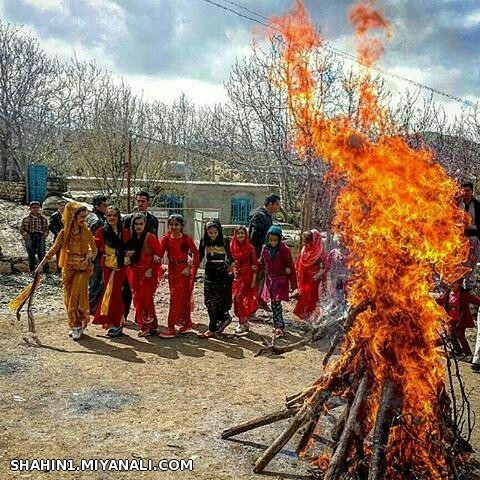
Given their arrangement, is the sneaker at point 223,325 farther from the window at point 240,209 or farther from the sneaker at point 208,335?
the window at point 240,209

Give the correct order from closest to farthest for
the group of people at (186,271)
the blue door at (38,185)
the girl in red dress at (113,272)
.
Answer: the group of people at (186,271) < the girl in red dress at (113,272) < the blue door at (38,185)

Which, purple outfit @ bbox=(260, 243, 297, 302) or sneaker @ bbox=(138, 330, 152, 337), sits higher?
purple outfit @ bbox=(260, 243, 297, 302)

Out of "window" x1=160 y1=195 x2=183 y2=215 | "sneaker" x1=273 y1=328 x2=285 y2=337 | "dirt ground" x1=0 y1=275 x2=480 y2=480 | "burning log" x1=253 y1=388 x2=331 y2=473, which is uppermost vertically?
"window" x1=160 y1=195 x2=183 y2=215

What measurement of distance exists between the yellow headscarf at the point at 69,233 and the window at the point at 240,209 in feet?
54.4

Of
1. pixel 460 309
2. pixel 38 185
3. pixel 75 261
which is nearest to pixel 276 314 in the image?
pixel 460 309

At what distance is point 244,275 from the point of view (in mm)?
8094

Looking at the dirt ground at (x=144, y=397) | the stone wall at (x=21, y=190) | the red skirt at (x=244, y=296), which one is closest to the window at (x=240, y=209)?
the stone wall at (x=21, y=190)

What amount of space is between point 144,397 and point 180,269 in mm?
2843

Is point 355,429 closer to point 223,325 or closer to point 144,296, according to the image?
point 223,325

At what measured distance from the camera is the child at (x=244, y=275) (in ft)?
26.2

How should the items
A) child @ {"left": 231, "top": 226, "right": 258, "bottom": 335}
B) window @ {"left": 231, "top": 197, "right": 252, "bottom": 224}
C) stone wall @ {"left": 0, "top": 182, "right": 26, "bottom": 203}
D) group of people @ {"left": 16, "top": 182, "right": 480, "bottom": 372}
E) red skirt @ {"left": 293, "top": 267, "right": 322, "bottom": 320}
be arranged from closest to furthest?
group of people @ {"left": 16, "top": 182, "right": 480, "bottom": 372}
child @ {"left": 231, "top": 226, "right": 258, "bottom": 335}
red skirt @ {"left": 293, "top": 267, "right": 322, "bottom": 320}
stone wall @ {"left": 0, "top": 182, "right": 26, "bottom": 203}
window @ {"left": 231, "top": 197, "right": 252, "bottom": 224}

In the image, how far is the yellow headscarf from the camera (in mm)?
7273

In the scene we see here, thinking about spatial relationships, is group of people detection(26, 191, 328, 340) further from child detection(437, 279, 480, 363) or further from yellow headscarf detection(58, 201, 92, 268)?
child detection(437, 279, 480, 363)

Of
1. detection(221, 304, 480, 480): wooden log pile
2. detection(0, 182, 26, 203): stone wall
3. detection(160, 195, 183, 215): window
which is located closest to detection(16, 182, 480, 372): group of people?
detection(221, 304, 480, 480): wooden log pile
